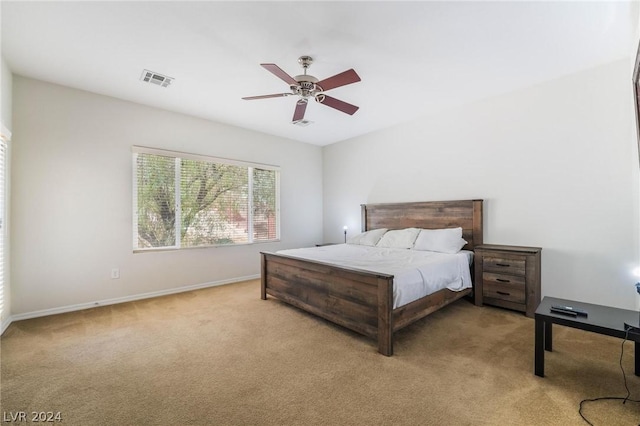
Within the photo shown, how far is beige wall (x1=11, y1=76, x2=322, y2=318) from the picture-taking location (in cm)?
307

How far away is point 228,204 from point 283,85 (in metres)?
2.28

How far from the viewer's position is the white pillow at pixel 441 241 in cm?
358

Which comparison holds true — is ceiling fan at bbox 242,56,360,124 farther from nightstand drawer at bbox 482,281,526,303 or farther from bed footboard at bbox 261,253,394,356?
nightstand drawer at bbox 482,281,526,303

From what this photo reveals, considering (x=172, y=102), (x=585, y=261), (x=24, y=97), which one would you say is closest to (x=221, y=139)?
(x=172, y=102)

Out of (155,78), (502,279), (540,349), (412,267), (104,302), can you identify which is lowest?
(104,302)

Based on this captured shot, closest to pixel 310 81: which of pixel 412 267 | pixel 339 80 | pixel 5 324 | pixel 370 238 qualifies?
pixel 339 80

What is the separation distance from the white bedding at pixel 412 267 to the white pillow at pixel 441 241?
0.39 ft

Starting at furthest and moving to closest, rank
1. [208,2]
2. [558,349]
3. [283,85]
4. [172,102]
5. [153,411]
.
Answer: [172,102] < [283,85] < [558,349] < [208,2] < [153,411]

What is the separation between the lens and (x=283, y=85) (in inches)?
128

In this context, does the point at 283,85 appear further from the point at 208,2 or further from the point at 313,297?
the point at 313,297

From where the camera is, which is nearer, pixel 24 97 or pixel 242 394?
pixel 242 394

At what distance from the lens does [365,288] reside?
2410mm

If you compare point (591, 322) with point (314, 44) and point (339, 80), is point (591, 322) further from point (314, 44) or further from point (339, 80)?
point (314, 44)

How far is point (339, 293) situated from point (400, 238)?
181 centimetres
